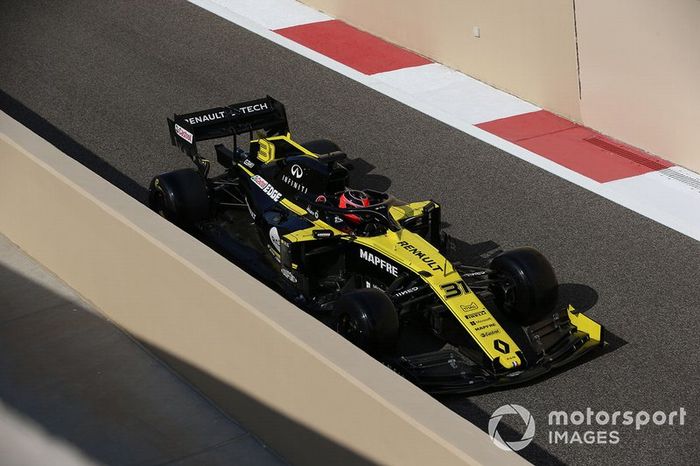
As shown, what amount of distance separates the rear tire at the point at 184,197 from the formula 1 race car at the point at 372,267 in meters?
0.01

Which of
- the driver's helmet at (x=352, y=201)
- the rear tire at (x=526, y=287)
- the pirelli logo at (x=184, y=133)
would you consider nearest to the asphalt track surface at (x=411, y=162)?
the rear tire at (x=526, y=287)

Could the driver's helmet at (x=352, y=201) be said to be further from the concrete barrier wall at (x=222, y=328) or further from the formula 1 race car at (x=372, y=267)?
the concrete barrier wall at (x=222, y=328)

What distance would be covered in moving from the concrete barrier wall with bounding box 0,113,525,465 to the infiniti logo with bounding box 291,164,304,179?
1.93 metres

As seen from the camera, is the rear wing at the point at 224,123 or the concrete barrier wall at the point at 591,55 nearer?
the rear wing at the point at 224,123

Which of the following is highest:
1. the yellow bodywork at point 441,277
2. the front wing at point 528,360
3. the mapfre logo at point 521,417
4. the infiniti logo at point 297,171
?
the infiniti logo at point 297,171

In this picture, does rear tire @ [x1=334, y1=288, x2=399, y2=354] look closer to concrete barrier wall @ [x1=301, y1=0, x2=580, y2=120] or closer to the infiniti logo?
the infiniti logo

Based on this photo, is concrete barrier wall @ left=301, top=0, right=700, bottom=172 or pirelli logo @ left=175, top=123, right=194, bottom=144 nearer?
pirelli logo @ left=175, top=123, right=194, bottom=144

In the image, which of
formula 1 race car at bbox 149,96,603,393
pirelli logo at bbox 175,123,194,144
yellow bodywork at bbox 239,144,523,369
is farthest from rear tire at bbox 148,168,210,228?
yellow bodywork at bbox 239,144,523,369

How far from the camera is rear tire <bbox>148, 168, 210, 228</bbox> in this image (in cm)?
1070

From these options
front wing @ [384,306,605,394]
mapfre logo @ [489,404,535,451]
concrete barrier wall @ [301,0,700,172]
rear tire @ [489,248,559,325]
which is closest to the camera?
mapfre logo @ [489,404,535,451]

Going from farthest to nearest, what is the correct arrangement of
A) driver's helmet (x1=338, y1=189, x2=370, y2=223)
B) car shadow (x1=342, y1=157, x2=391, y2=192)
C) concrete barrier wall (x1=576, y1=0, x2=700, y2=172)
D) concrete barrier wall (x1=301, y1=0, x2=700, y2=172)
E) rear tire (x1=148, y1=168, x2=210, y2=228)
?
car shadow (x1=342, y1=157, x2=391, y2=192) < concrete barrier wall (x1=301, y1=0, x2=700, y2=172) < concrete barrier wall (x1=576, y1=0, x2=700, y2=172) < rear tire (x1=148, y1=168, x2=210, y2=228) < driver's helmet (x1=338, y1=189, x2=370, y2=223)

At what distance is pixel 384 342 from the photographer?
8820 millimetres

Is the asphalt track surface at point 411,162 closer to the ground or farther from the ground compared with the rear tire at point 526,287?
closer to the ground

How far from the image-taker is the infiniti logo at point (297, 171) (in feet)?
34.3
